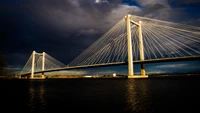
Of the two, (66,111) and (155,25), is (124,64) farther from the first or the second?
(66,111)

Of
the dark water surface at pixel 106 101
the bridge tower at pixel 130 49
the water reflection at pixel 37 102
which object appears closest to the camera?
the dark water surface at pixel 106 101

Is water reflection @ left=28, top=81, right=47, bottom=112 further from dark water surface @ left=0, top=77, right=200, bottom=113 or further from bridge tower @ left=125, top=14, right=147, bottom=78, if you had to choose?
bridge tower @ left=125, top=14, right=147, bottom=78

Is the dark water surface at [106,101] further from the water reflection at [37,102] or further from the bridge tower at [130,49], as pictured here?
the bridge tower at [130,49]

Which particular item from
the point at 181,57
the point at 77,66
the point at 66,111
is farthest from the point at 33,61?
the point at 66,111

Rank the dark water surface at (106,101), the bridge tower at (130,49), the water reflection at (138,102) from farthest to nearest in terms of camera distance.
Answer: the bridge tower at (130,49), the dark water surface at (106,101), the water reflection at (138,102)

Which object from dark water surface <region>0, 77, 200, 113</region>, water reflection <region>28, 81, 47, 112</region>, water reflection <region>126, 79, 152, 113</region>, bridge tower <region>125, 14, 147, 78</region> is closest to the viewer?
water reflection <region>126, 79, 152, 113</region>

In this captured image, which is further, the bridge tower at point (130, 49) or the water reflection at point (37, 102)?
the bridge tower at point (130, 49)

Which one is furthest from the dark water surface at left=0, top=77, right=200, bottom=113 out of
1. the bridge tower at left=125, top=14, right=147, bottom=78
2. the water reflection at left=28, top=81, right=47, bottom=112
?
the bridge tower at left=125, top=14, right=147, bottom=78

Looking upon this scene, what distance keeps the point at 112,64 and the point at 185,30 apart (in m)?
A: 18.0

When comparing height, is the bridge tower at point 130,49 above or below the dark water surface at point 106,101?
above

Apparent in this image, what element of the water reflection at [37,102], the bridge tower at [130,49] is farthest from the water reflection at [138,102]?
the bridge tower at [130,49]

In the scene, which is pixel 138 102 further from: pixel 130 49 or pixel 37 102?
pixel 130 49

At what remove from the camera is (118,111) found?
7.95 meters

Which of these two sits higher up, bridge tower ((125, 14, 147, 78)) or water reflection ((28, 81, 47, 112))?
bridge tower ((125, 14, 147, 78))
